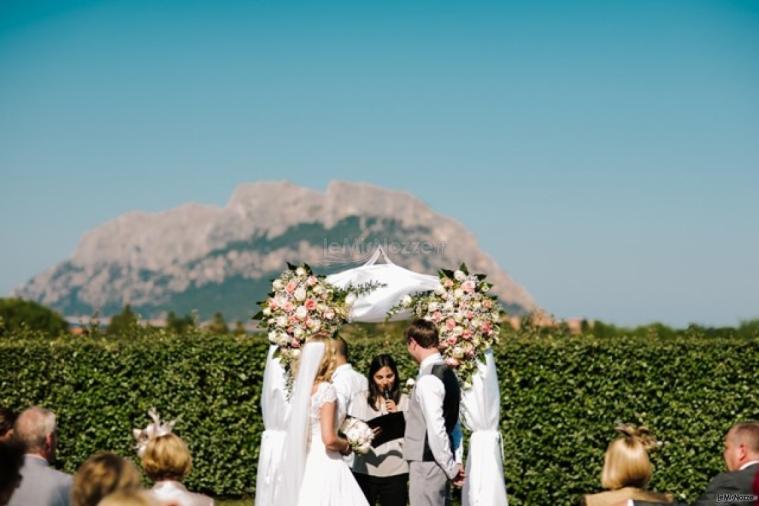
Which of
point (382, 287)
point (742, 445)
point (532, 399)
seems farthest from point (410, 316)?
point (742, 445)

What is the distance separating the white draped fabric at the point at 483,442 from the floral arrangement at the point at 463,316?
0.45ft

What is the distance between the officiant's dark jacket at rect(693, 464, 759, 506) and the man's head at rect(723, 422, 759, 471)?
0.24ft

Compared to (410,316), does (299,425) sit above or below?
below

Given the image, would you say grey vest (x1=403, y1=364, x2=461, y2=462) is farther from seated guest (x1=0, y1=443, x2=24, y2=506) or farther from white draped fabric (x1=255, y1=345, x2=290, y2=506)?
seated guest (x1=0, y1=443, x2=24, y2=506)

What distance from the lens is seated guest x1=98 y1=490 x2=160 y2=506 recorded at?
141 inches

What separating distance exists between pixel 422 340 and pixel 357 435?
3.07 feet

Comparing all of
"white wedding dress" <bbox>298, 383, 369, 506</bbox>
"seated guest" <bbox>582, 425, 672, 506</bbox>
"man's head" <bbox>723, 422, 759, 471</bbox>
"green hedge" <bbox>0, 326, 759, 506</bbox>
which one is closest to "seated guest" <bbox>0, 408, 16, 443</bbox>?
"white wedding dress" <bbox>298, 383, 369, 506</bbox>

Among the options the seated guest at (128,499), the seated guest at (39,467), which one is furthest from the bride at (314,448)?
the seated guest at (128,499)

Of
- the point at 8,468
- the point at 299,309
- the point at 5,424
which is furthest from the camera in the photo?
the point at 299,309

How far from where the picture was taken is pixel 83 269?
17825 centimetres

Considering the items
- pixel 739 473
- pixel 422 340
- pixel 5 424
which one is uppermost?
pixel 422 340

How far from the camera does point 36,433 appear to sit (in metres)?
5.11

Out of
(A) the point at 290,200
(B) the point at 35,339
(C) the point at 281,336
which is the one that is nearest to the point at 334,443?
(C) the point at 281,336

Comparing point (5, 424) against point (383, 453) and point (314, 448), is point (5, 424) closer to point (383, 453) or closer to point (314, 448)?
point (314, 448)
